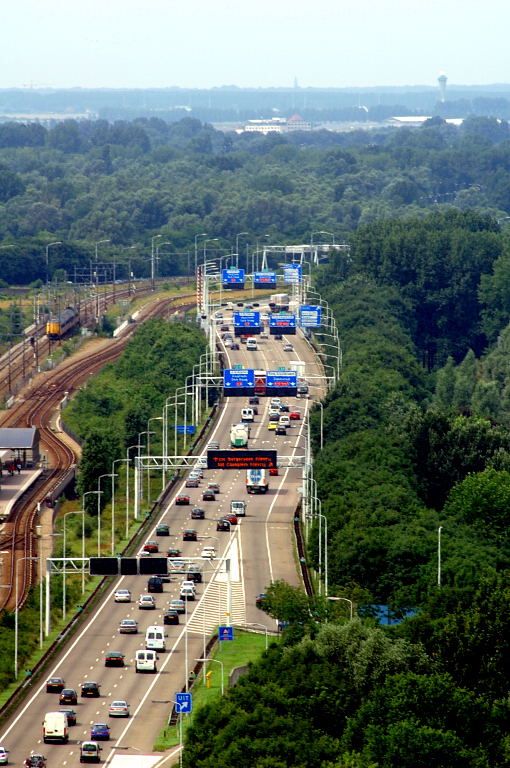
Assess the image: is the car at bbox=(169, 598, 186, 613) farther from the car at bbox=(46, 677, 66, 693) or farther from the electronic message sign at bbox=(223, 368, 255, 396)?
the electronic message sign at bbox=(223, 368, 255, 396)

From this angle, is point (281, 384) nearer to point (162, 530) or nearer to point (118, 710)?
point (162, 530)

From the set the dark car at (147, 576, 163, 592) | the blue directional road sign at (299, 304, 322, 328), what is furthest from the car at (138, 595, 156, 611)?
the blue directional road sign at (299, 304, 322, 328)

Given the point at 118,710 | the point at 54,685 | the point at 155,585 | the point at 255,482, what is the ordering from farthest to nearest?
the point at 255,482 < the point at 155,585 < the point at 54,685 < the point at 118,710

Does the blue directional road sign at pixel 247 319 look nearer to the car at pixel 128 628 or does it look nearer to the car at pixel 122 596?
the car at pixel 122 596

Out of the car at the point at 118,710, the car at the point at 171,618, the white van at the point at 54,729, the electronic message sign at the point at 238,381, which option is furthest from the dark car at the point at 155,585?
the electronic message sign at the point at 238,381

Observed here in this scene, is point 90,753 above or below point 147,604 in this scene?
above

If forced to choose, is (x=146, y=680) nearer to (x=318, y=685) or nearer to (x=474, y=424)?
(x=318, y=685)

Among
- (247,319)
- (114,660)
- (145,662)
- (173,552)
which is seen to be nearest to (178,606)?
(114,660)
